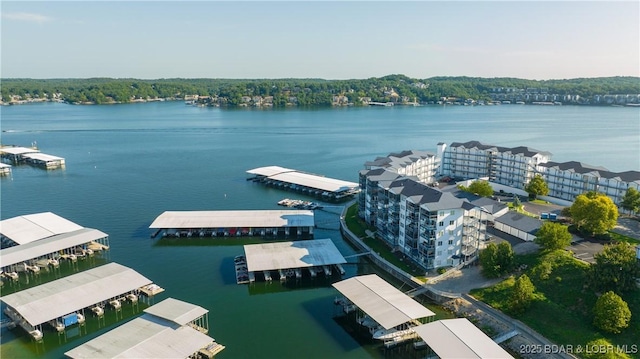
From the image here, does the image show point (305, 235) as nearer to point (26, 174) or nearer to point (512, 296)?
point (512, 296)

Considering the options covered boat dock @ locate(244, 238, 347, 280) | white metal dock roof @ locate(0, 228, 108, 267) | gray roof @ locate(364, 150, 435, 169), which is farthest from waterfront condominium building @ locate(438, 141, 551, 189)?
white metal dock roof @ locate(0, 228, 108, 267)

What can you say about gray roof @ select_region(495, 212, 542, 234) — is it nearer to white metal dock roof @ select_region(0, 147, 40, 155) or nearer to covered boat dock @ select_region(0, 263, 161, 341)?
covered boat dock @ select_region(0, 263, 161, 341)

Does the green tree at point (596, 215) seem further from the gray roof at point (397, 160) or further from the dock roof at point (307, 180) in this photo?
the dock roof at point (307, 180)

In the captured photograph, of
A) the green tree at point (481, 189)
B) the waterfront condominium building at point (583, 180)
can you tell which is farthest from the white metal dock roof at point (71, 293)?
the waterfront condominium building at point (583, 180)

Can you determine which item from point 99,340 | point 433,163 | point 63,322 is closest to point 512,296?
point 99,340

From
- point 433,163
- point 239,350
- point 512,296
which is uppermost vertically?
point 433,163

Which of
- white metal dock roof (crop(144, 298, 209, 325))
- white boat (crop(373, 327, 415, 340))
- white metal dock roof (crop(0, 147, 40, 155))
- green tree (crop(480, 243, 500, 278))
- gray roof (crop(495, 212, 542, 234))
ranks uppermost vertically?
white metal dock roof (crop(0, 147, 40, 155))

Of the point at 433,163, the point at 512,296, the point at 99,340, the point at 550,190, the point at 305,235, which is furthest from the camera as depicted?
the point at 433,163
